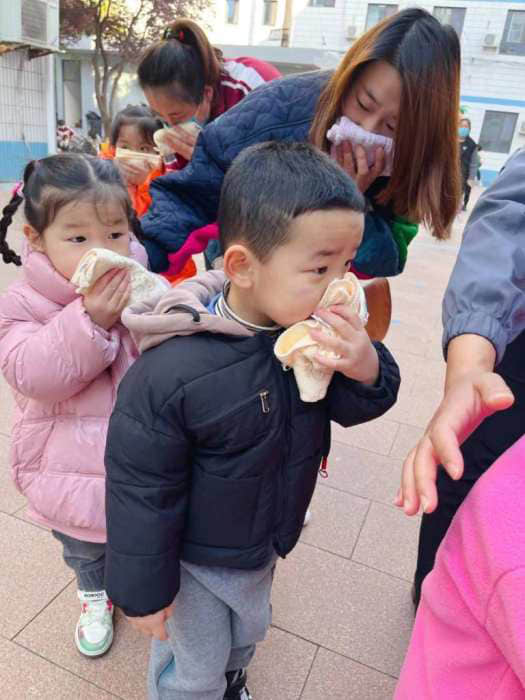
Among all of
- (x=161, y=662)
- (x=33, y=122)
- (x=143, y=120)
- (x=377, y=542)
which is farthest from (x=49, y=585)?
(x=33, y=122)

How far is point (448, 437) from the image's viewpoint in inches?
28.0

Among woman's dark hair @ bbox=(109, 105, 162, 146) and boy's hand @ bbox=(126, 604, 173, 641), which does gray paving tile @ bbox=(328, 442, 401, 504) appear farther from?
woman's dark hair @ bbox=(109, 105, 162, 146)

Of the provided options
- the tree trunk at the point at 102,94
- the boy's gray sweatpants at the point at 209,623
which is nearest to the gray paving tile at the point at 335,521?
the boy's gray sweatpants at the point at 209,623

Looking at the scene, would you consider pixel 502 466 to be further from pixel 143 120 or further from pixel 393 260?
pixel 143 120

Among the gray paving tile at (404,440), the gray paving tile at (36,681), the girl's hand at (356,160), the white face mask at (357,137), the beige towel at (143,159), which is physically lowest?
the gray paving tile at (404,440)

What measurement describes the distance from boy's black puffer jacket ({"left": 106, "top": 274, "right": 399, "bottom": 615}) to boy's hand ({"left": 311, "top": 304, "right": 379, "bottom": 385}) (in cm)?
12

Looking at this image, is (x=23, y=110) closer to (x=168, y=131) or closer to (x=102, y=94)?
(x=102, y=94)

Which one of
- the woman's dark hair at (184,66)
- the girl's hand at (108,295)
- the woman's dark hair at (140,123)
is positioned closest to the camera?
the girl's hand at (108,295)

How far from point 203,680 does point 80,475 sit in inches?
20.8

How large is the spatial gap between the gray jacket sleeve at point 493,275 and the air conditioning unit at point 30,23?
7.99 metres

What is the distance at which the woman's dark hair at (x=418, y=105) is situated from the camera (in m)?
1.36

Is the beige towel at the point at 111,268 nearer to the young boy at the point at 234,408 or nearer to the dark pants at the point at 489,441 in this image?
the young boy at the point at 234,408

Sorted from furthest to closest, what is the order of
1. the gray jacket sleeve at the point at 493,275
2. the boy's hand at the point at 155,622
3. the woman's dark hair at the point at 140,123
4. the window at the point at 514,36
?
the window at the point at 514,36, the woman's dark hair at the point at 140,123, the boy's hand at the point at 155,622, the gray jacket sleeve at the point at 493,275

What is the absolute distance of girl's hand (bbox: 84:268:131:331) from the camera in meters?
1.23
